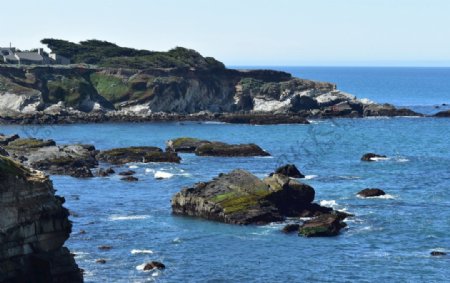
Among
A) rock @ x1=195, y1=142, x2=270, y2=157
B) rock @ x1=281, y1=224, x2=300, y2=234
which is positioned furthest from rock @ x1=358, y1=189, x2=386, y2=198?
rock @ x1=195, y1=142, x2=270, y2=157

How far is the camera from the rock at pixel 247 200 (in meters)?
73.8

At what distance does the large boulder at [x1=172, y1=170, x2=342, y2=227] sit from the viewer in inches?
2904

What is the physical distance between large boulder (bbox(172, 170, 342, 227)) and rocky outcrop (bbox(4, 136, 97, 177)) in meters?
26.1

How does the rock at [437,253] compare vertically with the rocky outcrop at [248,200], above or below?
below

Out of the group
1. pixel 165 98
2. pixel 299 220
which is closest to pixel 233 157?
pixel 299 220

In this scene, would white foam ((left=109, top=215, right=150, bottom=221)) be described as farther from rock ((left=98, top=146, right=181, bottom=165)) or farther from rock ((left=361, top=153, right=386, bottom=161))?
rock ((left=361, top=153, right=386, bottom=161))

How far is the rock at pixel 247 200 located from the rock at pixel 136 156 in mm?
35515

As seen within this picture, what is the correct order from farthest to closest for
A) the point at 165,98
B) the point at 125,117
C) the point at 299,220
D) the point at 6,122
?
1. the point at 165,98
2. the point at 125,117
3. the point at 6,122
4. the point at 299,220

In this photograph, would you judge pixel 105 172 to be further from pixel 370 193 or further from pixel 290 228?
pixel 290 228

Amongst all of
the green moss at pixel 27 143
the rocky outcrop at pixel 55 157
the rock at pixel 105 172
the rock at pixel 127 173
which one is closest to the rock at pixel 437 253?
the rock at pixel 127 173

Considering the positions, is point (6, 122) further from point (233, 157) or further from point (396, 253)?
point (396, 253)

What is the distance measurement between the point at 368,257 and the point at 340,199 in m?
22.1

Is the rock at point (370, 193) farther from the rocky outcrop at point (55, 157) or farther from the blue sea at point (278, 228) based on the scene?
the rocky outcrop at point (55, 157)

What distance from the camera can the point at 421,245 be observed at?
216ft
